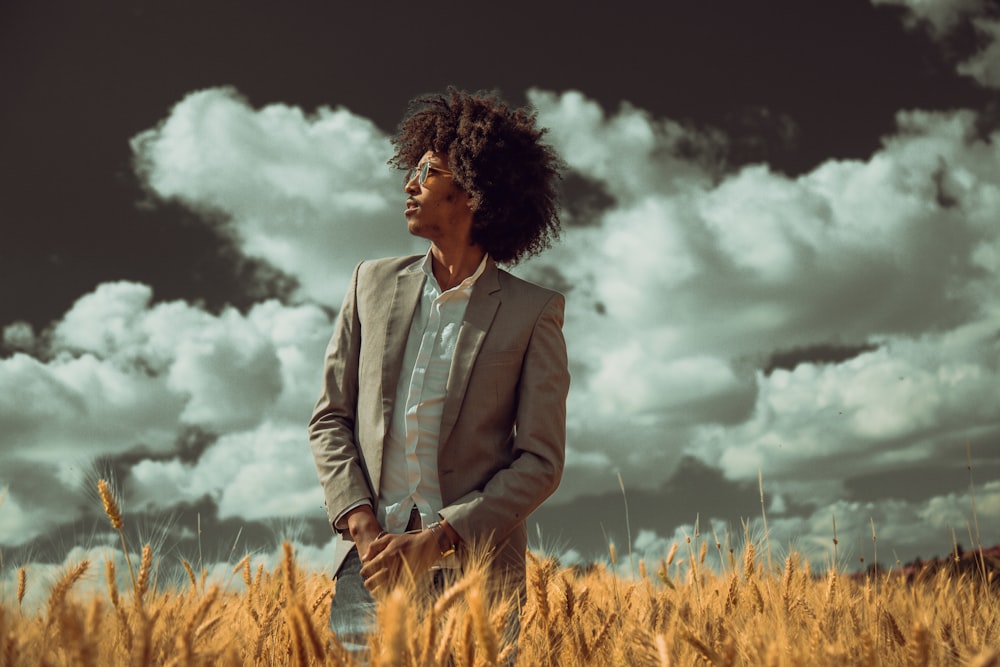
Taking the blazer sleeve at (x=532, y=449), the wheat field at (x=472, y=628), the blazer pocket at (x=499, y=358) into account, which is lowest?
the wheat field at (x=472, y=628)

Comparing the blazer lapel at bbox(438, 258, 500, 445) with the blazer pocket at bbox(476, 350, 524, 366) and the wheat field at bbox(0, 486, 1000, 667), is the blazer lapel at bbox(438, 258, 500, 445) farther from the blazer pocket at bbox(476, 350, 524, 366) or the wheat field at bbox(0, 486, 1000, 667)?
the wheat field at bbox(0, 486, 1000, 667)

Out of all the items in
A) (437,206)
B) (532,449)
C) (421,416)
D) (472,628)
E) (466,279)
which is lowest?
(472,628)

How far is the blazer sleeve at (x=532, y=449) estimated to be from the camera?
96.0 inches

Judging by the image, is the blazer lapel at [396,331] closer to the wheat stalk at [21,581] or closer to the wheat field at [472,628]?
the wheat field at [472,628]

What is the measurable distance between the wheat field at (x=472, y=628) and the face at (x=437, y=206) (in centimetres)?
112

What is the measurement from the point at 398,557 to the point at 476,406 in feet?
1.73

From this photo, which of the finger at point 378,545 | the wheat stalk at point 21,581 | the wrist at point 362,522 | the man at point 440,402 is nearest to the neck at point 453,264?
the man at point 440,402

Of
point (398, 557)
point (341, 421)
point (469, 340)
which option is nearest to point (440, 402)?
point (469, 340)

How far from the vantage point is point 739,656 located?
204 centimetres

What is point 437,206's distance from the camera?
287 centimetres

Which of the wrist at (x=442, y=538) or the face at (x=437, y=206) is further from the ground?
the face at (x=437, y=206)

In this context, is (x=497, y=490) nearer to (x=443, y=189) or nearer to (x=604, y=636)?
(x=604, y=636)

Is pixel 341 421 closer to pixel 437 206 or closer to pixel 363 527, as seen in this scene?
pixel 363 527

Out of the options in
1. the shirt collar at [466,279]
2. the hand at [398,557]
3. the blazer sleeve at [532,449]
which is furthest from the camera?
the shirt collar at [466,279]
